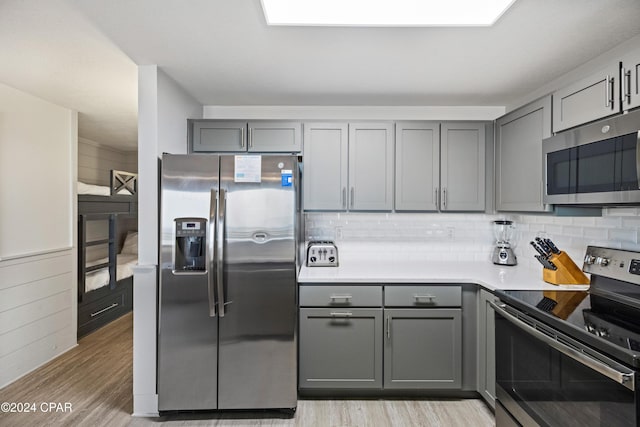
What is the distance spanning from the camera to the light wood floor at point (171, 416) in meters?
2.16

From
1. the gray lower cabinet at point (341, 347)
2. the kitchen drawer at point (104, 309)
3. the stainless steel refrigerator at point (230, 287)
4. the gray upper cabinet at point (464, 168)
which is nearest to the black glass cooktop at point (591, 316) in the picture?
the gray lower cabinet at point (341, 347)

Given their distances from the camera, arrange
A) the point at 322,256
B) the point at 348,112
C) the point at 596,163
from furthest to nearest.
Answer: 1. the point at 348,112
2. the point at 322,256
3. the point at 596,163

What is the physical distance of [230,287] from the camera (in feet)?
7.09

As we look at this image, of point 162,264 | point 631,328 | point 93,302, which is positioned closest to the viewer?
point 631,328

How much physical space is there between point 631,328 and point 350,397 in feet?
5.56

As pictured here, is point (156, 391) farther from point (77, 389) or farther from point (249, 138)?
point (249, 138)

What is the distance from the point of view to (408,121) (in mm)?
2771

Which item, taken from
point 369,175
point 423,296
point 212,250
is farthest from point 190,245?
point 423,296

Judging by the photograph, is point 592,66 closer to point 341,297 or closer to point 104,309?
point 341,297

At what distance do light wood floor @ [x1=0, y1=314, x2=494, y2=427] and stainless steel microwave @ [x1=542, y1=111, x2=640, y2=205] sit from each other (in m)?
1.49

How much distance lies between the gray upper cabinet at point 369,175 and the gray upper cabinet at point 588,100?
115 centimetres

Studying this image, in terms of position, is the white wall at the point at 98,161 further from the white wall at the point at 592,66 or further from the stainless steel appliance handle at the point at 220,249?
the white wall at the point at 592,66

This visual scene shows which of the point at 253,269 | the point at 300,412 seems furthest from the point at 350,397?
the point at 253,269

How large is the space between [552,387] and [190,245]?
2035 mm
